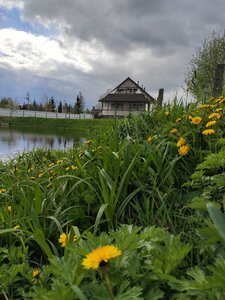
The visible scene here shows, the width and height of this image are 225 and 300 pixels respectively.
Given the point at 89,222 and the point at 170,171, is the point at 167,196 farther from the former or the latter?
the point at 89,222

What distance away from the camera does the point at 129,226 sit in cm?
109

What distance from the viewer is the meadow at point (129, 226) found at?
0.82 metres

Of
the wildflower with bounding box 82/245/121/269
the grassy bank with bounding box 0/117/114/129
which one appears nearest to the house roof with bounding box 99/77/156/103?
the grassy bank with bounding box 0/117/114/129

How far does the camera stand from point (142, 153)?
2.60 m

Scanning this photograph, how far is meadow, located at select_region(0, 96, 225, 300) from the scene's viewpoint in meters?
0.82

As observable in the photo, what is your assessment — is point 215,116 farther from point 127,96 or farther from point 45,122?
point 127,96

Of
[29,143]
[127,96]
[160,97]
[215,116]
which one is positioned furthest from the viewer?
[127,96]

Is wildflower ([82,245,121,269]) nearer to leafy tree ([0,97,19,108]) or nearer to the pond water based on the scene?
the pond water

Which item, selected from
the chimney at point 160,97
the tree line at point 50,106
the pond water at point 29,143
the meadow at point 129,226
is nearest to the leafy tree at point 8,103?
the tree line at point 50,106

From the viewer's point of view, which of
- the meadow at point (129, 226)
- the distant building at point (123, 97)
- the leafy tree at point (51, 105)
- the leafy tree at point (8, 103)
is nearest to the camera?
the meadow at point (129, 226)

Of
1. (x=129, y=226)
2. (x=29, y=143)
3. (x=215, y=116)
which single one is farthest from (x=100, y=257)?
(x=29, y=143)

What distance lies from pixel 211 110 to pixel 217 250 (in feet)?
7.70

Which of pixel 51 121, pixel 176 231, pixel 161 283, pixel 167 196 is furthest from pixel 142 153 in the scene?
pixel 51 121

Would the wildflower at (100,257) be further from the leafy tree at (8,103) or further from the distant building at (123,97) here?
the leafy tree at (8,103)
